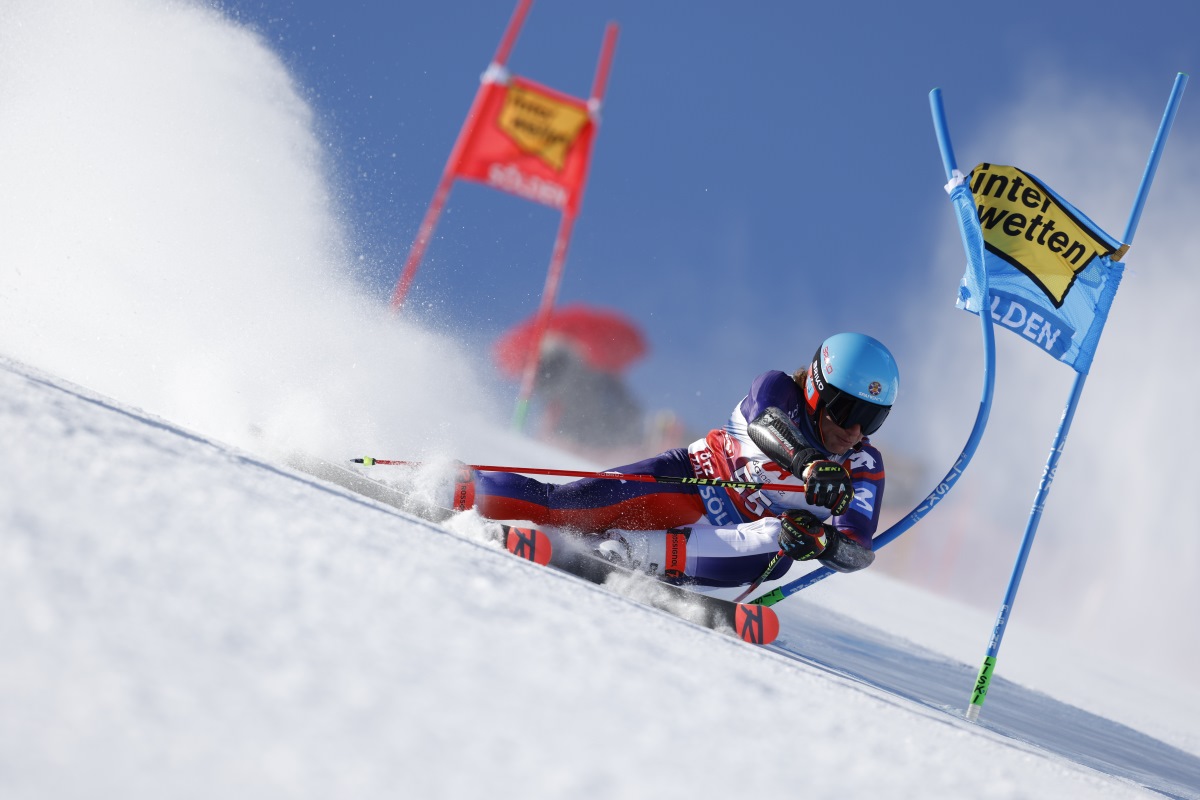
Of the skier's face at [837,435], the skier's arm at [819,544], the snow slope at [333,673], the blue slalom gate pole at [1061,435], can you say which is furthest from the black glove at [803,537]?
the snow slope at [333,673]

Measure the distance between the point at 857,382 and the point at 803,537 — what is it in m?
0.68

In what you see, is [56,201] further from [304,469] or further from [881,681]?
[881,681]

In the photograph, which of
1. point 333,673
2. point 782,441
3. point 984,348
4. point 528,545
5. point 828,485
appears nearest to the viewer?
A: point 333,673

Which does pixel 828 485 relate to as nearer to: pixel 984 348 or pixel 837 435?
pixel 837 435

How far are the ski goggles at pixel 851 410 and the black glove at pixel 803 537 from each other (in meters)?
0.47

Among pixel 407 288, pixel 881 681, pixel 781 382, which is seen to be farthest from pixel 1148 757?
pixel 407 288

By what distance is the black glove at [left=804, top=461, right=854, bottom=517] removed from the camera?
3.50m

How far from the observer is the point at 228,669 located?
108 cm

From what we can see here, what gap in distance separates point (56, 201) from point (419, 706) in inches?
217

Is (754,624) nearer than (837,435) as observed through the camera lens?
Yes

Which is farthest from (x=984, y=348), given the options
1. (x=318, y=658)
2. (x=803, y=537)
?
(x=318, y=658)

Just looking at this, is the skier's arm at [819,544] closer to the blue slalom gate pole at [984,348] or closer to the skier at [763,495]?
the skier at [763,495]

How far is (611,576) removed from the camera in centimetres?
330

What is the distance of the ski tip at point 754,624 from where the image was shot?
3107 mm
